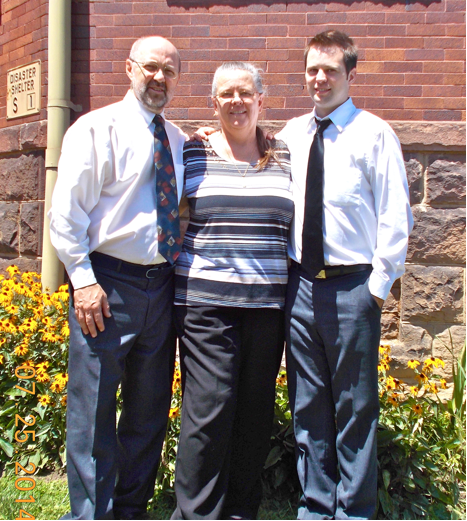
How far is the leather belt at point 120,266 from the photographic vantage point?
237 cm

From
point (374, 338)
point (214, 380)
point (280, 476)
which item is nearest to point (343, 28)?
point (374, 338)

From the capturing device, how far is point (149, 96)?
2479 millimetres

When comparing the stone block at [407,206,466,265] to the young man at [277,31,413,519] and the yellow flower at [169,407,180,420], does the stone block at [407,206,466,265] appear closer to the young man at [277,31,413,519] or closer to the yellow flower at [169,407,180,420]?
the young man at [277,31,413,519]

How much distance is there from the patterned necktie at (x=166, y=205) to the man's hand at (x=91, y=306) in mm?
335

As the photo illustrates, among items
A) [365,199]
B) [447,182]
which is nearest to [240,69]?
[365,199]

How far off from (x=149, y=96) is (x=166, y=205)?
532 millimetres

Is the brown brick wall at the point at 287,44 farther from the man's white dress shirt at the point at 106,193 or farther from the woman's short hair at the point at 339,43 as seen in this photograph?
the man's white dress shirt at the point at 106,193

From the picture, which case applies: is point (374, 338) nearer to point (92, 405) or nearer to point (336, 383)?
point (336, 383)

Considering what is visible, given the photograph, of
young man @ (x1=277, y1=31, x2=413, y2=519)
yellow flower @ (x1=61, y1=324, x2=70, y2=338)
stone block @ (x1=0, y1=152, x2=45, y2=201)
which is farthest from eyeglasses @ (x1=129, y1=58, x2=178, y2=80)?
stone block @ (x1=0, y1=152, x2=45, y2=201)

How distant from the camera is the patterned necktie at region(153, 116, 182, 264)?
2398 millimetres

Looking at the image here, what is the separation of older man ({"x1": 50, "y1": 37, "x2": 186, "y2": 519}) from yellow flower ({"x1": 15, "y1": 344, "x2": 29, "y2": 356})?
1.06 m

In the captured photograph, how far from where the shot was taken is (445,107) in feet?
12.5

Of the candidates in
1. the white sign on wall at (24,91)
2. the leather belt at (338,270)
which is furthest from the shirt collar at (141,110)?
the white sign on wall at (24,91)

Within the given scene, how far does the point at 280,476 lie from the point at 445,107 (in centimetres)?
279
